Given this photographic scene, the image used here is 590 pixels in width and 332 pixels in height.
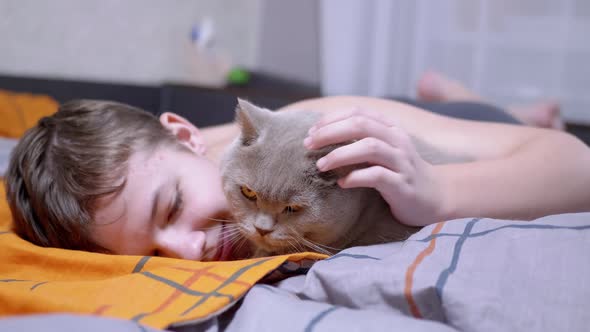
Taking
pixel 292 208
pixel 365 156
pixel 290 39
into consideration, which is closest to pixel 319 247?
pixel 292 208

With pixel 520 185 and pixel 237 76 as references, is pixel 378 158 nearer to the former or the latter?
pixel 520 185

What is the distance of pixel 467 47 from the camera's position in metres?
2.01

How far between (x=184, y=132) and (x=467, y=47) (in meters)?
1.31

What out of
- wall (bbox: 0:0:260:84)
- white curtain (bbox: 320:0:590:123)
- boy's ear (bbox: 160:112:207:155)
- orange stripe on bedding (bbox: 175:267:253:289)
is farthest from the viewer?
wall (bbox: 0:0:260:84)

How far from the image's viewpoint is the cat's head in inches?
31.4

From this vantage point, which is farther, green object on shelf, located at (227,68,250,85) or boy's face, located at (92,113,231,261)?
green object on shelf, located at (227,68,250,85)

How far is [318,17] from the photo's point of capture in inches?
99.0

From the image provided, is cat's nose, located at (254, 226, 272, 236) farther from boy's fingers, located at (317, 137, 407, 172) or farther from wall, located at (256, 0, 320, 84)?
wall, located at (256, 0, 320, 84)

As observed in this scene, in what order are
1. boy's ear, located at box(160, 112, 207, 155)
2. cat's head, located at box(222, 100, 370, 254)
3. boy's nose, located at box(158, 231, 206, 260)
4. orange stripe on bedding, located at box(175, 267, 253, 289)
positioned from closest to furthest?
orange stripe on bedding, located at box(175, 267, 253, 289) < cat's head, located at box(222, 100, 370, 254) < boy's nose, located at box(158, 231, 206, 260) < boy's ear, located at box(160, 112, 207, 155)

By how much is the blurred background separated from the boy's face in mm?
1059

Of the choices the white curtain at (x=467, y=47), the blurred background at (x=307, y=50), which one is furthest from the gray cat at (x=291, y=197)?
the white curtain at (x=467, y=47)

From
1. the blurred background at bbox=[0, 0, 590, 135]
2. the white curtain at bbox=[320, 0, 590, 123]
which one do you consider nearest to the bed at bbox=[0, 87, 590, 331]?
the blurred background at bbox=[0, 0, 590, 135]

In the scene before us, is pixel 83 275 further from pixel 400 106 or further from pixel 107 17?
pixel 107 17

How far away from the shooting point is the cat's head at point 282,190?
798mm
